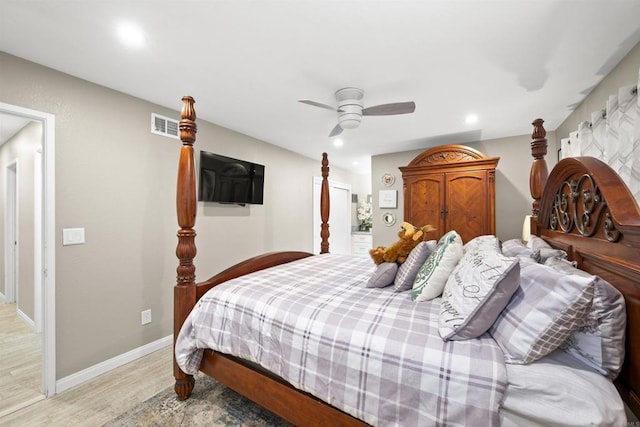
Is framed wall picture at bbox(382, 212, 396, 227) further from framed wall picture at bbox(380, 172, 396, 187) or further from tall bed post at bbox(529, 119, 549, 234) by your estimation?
tall bed post at bbox(529, 119, 549, 234)

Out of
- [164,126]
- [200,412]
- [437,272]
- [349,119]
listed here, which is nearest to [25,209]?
[164,126]

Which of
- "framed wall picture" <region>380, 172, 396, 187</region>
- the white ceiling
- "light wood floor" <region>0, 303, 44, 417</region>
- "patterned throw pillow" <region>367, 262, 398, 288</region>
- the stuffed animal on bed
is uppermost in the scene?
the white ceiling

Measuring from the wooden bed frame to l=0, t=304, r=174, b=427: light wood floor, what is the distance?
415mm

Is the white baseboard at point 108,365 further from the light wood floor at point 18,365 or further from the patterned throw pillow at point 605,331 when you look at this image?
the patterned throw pillow at point 605,331

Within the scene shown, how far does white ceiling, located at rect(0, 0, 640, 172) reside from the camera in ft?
4.51

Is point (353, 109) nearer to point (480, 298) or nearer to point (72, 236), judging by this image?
point (480, 298)

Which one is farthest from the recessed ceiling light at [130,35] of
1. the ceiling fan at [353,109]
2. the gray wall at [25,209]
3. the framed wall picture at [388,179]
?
the framed wall picture at [388,179]

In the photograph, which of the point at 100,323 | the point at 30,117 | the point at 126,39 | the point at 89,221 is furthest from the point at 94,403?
the point at 126,39

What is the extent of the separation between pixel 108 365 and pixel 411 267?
258 cm

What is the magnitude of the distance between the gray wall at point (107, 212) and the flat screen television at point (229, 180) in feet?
0.61

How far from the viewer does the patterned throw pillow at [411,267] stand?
1.66 metres

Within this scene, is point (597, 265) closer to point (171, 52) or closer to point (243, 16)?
point (243, 16)

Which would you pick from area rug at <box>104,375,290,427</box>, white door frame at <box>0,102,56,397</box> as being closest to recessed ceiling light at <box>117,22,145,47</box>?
white door frame at <box>0,102,56,397</box>

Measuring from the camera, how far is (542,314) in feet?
3.01
